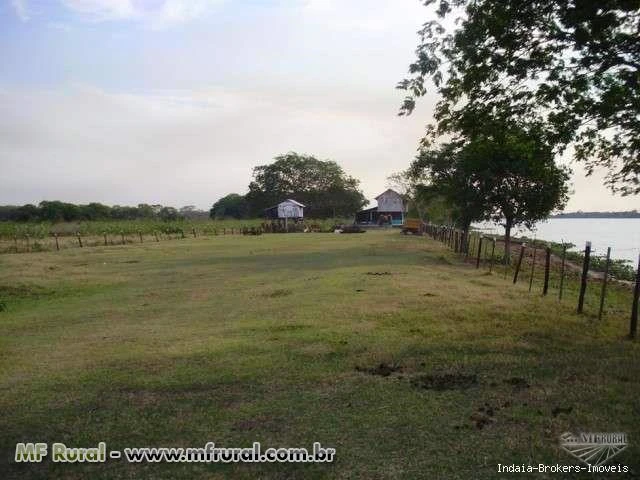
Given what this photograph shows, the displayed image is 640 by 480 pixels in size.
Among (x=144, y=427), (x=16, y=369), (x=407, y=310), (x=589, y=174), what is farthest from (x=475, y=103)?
(x=16, y=369)

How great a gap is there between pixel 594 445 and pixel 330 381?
2.91 m

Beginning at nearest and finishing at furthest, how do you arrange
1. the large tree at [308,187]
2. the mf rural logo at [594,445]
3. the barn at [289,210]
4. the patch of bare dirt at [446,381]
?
1. the mf rural logo at [594,445]
2. the patch of bare dirt at [446,381]
3. the barn at [289,210]
4. the large tree at [308,187]

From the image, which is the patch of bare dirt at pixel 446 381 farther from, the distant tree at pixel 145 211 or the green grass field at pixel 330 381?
the distant tree at pixel 145 211

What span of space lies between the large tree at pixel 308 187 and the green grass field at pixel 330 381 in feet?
297

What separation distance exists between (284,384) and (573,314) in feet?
23.9

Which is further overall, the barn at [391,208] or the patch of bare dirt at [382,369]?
the barn at [391,208]

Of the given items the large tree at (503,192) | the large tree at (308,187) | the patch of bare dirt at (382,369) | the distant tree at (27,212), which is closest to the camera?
the patch of bare dirt at (382,369)

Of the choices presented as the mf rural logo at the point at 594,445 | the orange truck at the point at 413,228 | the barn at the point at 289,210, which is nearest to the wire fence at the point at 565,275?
the mf rural logo at the point at 594,445

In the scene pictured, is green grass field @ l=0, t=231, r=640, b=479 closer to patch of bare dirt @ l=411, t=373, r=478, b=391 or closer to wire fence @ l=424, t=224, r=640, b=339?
patch of bare dirt @ l=411, t=373, r=478, b=391

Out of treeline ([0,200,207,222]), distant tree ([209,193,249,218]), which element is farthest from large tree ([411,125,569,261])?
distant tree ([209,193,249,218])

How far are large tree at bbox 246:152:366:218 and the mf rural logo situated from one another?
97.5 m

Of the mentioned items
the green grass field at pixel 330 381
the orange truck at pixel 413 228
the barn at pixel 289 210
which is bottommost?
the green grass field at pixel 330 381

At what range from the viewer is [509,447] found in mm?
4586

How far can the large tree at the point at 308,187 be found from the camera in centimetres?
10362
